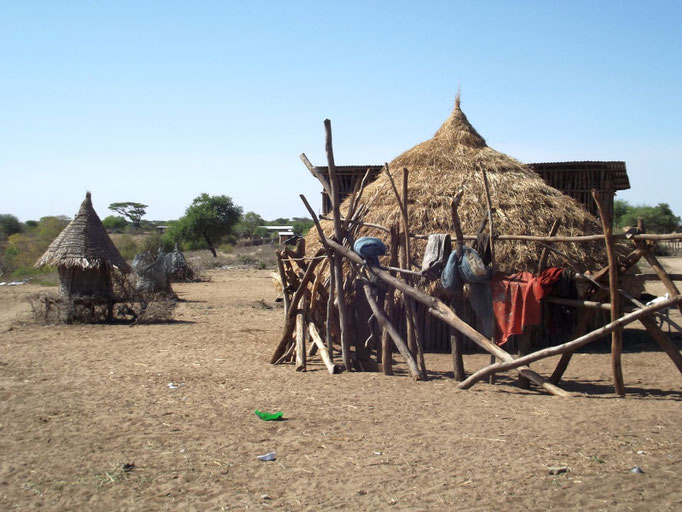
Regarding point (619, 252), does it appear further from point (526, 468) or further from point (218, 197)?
point (218, 197)

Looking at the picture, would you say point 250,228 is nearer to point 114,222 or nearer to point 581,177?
point 114,222

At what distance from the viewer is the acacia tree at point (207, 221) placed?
35.7 metres

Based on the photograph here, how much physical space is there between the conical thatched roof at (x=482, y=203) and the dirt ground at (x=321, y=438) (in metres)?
1.74

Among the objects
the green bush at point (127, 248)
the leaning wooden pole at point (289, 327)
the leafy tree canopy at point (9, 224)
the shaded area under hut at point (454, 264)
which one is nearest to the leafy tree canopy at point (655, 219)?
the green bush at point (127, 248)

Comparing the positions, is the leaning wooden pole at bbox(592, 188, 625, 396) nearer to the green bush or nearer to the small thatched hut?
the small thatched hut

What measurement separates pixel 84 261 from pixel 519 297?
8524mm

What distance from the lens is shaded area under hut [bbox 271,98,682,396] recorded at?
6.20 meters

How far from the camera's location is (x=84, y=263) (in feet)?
38.8

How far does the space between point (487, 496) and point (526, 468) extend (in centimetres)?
54

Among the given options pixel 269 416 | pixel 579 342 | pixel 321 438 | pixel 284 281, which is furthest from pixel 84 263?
pixel 579 342

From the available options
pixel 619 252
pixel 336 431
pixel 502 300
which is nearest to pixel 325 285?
pixel 502 300

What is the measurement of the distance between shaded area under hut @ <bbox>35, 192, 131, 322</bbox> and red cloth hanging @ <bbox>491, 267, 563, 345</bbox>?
822 cm

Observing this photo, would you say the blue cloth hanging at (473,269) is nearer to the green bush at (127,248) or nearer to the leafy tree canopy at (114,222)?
the green bush at (127,248)

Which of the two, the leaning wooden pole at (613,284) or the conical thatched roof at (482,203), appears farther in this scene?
the conical thatched roof at (482,203)
